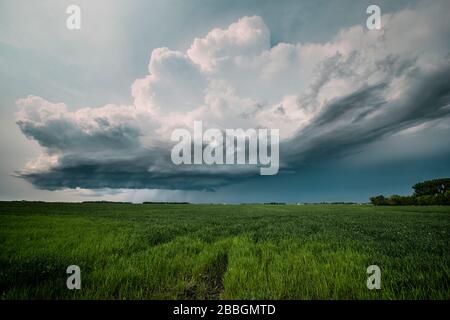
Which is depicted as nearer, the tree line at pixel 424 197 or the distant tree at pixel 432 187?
the tree line at pixel 424 197

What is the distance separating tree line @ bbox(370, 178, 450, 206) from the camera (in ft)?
221

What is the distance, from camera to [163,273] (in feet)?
17.7

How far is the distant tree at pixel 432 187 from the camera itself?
3632 inches

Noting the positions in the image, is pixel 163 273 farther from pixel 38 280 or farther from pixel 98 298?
pixel 38 280

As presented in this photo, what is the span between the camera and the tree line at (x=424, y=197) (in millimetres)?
67250

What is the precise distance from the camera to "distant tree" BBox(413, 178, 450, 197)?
92.2 meters

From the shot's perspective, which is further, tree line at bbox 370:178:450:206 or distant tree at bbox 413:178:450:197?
distant tree at bbox 413:178:450:197

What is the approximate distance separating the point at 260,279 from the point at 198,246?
403 centimetres

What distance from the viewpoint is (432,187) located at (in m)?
94.9

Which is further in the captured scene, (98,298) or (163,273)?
(163,273)
